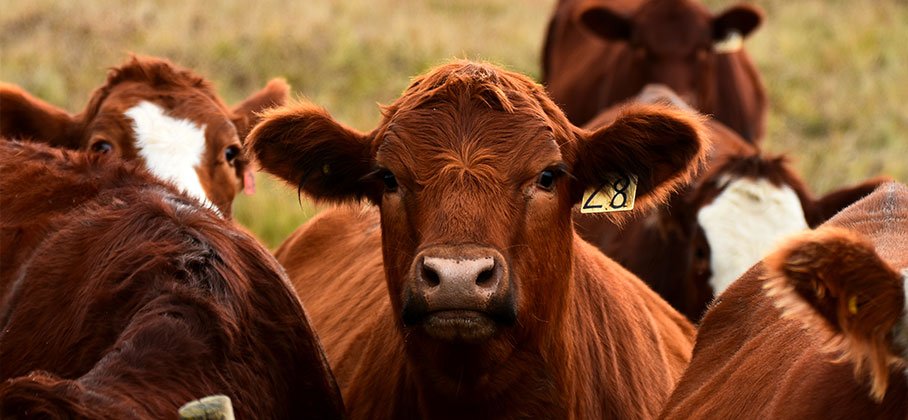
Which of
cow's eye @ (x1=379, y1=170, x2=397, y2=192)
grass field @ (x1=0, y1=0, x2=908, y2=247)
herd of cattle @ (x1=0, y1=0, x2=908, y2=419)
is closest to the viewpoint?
herd of cattle @ (x1=0, y1=0, x2=908, y2=419)

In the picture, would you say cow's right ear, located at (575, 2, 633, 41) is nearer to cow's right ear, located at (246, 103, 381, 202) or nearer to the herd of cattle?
the herd of cattle

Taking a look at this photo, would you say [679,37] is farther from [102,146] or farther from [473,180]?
[473,180]

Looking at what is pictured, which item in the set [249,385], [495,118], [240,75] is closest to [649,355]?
[495,118]

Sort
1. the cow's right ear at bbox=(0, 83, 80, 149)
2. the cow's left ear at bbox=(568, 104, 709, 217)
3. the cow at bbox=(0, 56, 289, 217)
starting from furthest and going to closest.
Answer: the cow's right ear at bbox=(0, 83, 80, 149) < the cow at bbox=(0, 56, 289, 217) < the cow's left ear at bbox=(568, 104, 709, 217)

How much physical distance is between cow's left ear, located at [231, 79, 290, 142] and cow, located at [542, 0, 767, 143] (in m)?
3.54

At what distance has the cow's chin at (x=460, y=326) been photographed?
413 cm

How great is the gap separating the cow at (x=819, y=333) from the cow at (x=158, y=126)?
2304 mm

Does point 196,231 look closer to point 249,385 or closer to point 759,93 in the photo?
point 249,385

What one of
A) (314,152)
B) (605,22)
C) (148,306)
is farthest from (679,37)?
(148,306)

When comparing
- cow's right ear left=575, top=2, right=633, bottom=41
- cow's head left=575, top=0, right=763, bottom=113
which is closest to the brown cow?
cow's head left=575, top=0, right=763, bottom=113

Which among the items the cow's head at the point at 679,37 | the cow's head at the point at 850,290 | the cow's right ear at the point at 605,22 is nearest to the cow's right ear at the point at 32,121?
the cow's head at the point at 850,290

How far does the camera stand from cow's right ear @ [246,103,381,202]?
15.7 ft

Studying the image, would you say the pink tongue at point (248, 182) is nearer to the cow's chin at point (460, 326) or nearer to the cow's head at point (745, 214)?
the cow's head at point (745, 214)

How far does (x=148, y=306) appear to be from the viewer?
161 inches
